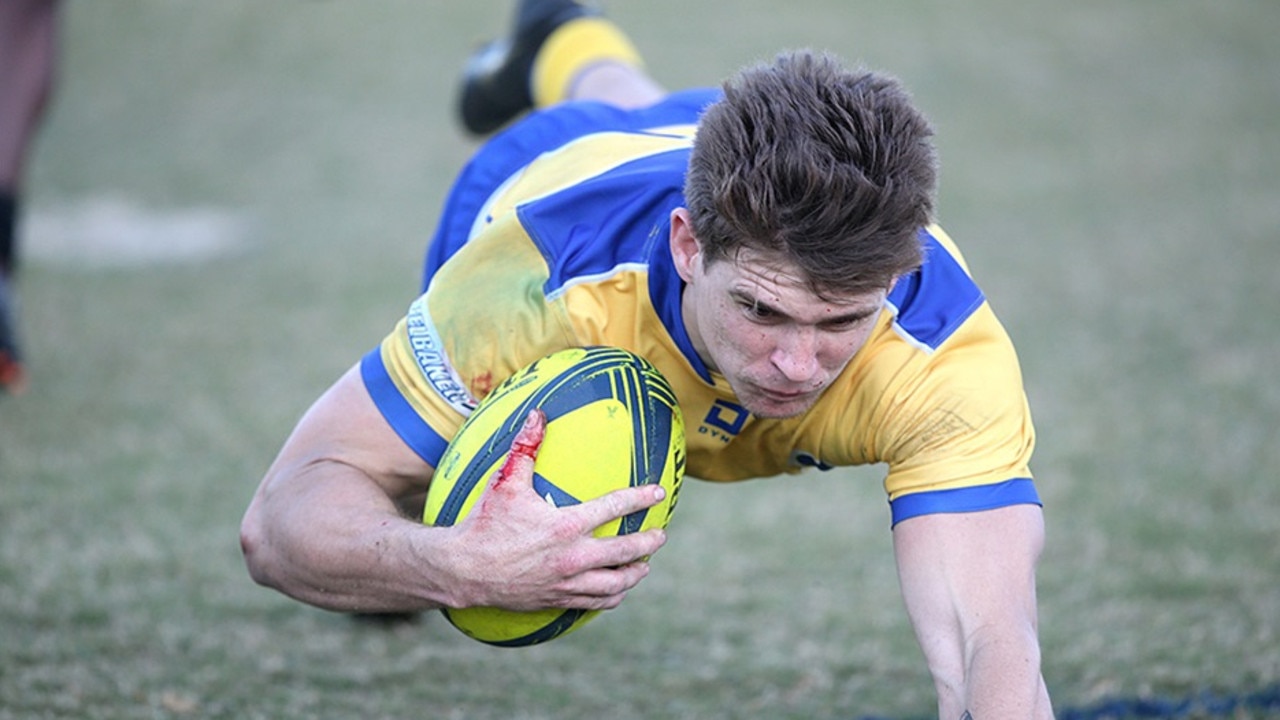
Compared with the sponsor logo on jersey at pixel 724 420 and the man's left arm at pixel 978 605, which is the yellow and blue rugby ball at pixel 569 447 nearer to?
the sponsor logo on jersey at pixel 724 420

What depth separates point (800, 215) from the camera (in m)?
2.65

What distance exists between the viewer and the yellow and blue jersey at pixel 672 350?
9.89 ft

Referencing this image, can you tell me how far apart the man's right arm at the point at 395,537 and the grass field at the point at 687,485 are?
1.03 metres

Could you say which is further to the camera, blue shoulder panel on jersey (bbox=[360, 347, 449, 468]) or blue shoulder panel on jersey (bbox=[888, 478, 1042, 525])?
blue shoulder panel on jersey (bbox=[360, 347, 449, 468])

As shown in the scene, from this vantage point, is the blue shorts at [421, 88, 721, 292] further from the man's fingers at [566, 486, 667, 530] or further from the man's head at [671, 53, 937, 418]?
the man's fingers at [566, 486, 667, 530]

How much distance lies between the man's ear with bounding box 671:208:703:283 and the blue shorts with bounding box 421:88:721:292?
44.6 inches

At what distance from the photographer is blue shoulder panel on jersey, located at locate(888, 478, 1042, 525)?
2.97 meters

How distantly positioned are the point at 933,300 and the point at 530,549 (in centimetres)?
108

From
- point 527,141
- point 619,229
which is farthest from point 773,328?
point 527,141

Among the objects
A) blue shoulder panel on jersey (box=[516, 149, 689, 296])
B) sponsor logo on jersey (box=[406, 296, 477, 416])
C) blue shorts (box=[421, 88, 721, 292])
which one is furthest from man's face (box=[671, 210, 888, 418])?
blue shorts (box=[421, 88, 721, 292])

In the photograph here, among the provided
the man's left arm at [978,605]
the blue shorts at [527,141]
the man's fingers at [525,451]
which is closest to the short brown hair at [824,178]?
the man's fingers at [525,451]

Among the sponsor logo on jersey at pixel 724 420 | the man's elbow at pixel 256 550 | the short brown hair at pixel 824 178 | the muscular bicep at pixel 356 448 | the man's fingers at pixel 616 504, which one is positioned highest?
the short brown hair at pixel 824 178

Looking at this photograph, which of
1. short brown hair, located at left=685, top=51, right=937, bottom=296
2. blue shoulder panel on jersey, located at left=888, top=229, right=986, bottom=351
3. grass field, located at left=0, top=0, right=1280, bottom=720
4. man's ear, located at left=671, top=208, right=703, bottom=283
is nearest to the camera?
short brown hair, located at left=685, top=51, right=937, bottom=296

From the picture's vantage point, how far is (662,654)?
4.59 metres
